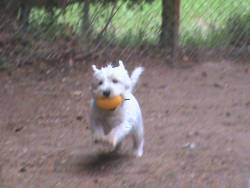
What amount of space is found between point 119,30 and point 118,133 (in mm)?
3800

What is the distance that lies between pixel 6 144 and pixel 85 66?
260 centimetres

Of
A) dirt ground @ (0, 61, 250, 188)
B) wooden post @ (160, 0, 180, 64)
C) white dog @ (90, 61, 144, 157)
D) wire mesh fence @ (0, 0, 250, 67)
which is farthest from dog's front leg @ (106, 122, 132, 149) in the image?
wooden post @ (160, 0, 180, 64)

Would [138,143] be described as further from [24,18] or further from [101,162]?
[24,18]

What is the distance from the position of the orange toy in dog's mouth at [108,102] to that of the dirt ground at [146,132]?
48 cm

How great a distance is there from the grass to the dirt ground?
0.43 m

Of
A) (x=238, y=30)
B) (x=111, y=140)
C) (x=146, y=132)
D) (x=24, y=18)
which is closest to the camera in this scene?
(x=111, y=140)

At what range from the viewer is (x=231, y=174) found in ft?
17.5

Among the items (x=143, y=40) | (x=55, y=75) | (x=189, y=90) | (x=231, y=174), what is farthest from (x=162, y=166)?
(x=143, y=40)

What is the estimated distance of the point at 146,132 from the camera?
21.4 ft

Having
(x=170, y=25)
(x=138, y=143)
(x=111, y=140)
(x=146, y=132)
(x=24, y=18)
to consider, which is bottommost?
(x=146, y=132)

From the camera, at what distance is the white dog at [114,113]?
5.31 meters

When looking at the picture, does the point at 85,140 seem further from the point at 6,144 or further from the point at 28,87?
the point at 28,87

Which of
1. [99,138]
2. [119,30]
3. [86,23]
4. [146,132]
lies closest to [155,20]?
[119,30]

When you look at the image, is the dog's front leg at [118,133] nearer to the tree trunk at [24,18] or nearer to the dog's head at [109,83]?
the dog's head at [109,83]
